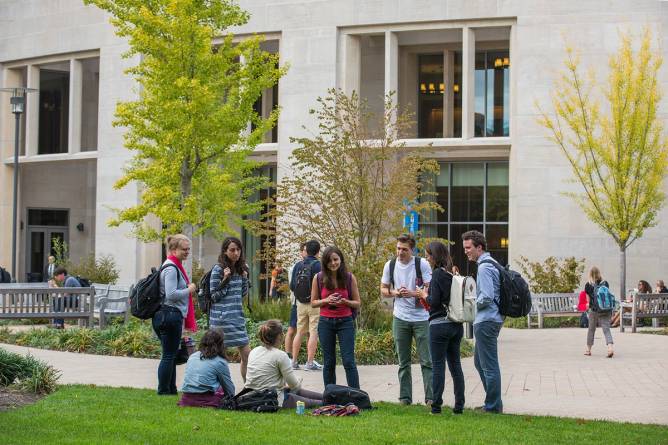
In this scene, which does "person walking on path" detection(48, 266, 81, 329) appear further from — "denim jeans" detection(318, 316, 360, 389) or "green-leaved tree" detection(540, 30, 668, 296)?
"green-leaved tree" detection(540, 30, 668, 296)

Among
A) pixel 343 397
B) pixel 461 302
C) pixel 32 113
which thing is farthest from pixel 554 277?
pixel 32 113

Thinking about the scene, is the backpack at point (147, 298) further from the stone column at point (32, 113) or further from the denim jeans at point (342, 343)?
the stone column at point (32, 113)

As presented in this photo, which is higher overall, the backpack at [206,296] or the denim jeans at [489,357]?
the backpack at [206,296]

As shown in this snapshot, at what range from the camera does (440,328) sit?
9.95m

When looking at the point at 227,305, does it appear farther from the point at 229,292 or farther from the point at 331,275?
the point at 331,275

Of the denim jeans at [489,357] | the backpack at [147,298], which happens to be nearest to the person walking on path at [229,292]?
the backpack at [147,298]

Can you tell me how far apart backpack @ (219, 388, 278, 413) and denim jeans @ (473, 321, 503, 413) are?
217 centimetres

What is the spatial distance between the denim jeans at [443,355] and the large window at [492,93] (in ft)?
79.2

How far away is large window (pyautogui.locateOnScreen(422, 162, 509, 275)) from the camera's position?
34.2 meters

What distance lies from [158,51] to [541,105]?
44.5ft

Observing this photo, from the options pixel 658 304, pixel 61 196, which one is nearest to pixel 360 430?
pixel 658 304

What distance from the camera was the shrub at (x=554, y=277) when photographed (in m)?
28.3

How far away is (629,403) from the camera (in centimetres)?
1150

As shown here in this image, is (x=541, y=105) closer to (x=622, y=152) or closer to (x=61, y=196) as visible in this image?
(x=622, y=152)
